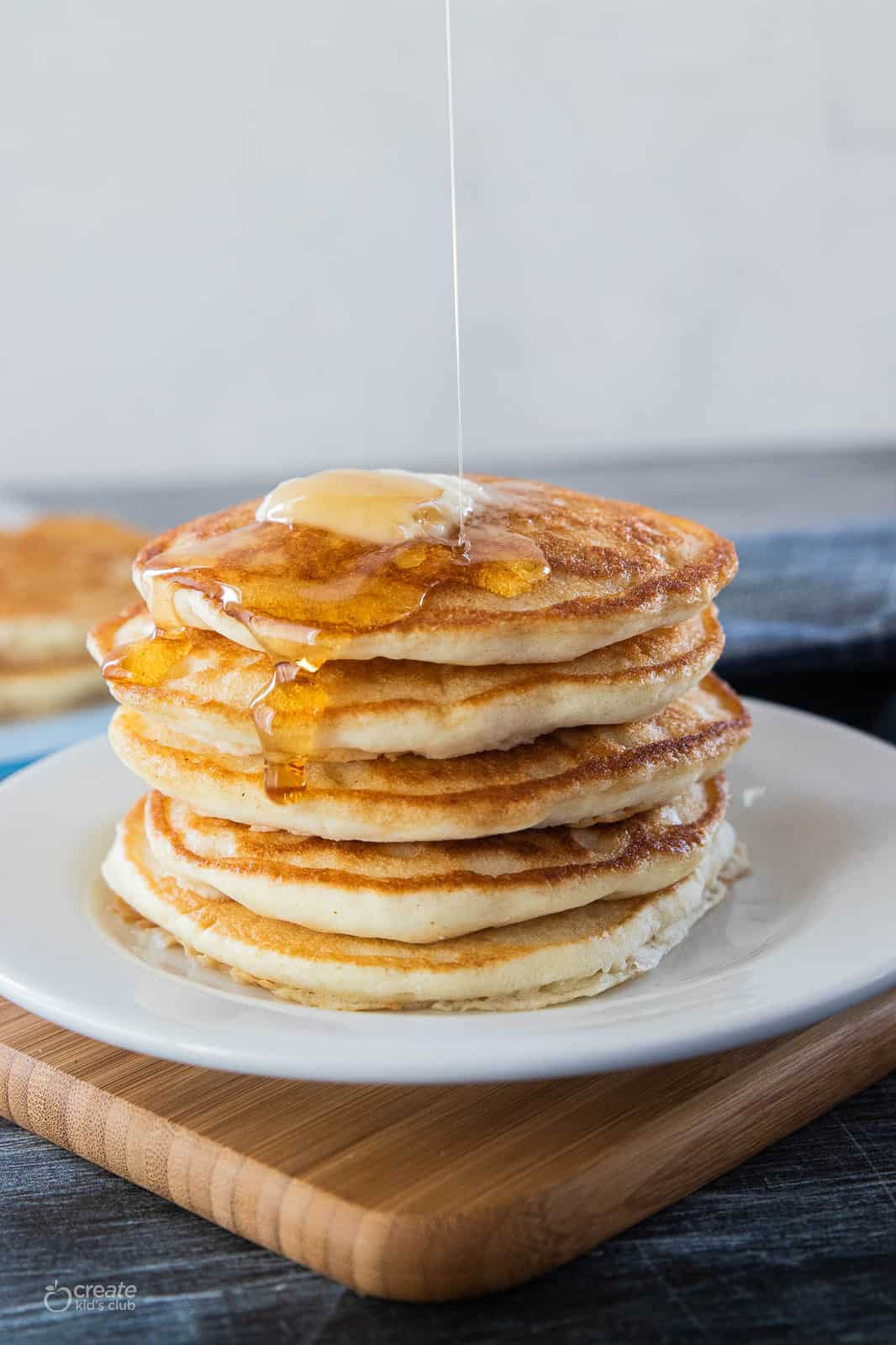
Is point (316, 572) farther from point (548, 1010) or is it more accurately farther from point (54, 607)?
point (54, 607)

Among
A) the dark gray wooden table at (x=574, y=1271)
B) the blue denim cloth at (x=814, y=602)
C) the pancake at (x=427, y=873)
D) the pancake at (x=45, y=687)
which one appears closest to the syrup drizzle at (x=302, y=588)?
the pancake at (x=427, y=873)

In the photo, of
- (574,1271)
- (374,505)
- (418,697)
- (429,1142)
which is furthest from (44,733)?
(574,1271)

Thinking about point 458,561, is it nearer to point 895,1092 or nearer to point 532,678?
point 532,678

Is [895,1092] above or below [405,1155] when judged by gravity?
below

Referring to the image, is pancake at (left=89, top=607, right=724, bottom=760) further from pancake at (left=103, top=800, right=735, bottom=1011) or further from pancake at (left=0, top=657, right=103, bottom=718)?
pancake at (left=0, top=657, right=103, bottom=718)

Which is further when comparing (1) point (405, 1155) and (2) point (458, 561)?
(2) point (458, 561)

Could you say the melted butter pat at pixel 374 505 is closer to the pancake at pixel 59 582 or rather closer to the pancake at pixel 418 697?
the pancake at pixel 418 697

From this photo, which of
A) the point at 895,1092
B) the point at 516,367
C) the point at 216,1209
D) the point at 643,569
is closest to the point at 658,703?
the point at 643,569
